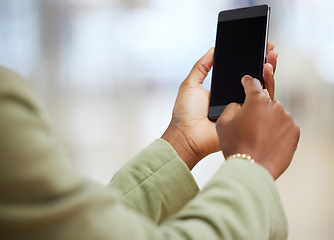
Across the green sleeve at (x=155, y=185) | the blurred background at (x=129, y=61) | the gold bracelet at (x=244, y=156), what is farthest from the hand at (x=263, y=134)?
the blurred background at (x=129, y=61)

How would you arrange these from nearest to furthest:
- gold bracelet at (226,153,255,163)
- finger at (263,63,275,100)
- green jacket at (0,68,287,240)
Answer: green jacket at (0,68,287,240)
gold bracelet at (226,153,255,163)
finger at (263,63,275,100)

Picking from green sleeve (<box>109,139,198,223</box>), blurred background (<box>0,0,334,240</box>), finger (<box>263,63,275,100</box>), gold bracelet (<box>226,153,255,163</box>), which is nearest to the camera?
gold bracelet (<box>226,153,255,163</box>)

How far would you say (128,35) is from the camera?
2369mm

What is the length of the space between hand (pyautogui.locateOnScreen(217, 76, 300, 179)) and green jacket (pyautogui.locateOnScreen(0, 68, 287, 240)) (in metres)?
0.03

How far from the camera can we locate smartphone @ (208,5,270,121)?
0.72 metres

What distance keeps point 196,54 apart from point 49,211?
2005 mm

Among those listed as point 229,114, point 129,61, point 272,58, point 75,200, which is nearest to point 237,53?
point 272,58

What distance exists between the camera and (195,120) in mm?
746

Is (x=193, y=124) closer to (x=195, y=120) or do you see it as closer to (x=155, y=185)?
(x=195, y=120)

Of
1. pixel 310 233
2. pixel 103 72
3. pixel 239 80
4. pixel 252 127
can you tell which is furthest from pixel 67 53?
pixel 252 127

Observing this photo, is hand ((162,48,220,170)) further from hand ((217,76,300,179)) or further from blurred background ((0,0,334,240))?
blurred background ((0,0,334,240))

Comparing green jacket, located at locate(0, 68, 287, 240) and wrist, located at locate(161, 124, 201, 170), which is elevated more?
green jacket, located at locate(0, 68, 287, 240)

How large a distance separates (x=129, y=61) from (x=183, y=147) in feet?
5.62

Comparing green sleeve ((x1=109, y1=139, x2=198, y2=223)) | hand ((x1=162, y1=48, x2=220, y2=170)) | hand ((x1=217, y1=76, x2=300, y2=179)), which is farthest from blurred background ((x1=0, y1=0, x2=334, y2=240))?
hand ((x1=217, y1=76, x2=300, y2=179))
